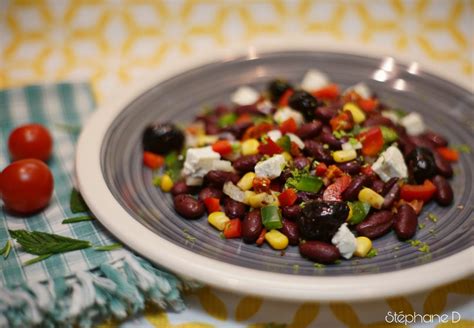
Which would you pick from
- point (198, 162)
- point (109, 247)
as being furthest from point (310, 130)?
point (109, 247)

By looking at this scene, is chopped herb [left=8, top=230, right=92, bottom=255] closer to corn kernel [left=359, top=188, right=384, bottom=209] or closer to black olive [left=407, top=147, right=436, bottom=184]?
corn kernel [left=359, top=188, right=384, bottom=209]

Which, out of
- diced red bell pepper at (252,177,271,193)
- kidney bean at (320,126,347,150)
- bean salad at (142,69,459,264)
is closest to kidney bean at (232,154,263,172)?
bean salad at (142,69,459,264)

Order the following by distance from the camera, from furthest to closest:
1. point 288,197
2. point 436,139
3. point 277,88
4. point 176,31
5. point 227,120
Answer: point 176,31, point 277,88, point 227,120, point 436,139, point 288,197

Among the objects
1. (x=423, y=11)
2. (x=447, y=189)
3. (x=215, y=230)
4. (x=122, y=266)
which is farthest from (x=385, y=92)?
(x=122, y=266)

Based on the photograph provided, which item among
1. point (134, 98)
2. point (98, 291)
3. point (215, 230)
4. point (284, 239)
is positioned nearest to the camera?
point (98, 291)

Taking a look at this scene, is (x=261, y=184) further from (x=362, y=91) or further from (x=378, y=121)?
(x=362, y=91)

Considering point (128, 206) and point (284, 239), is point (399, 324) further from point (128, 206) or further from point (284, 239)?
point (128, 206)
